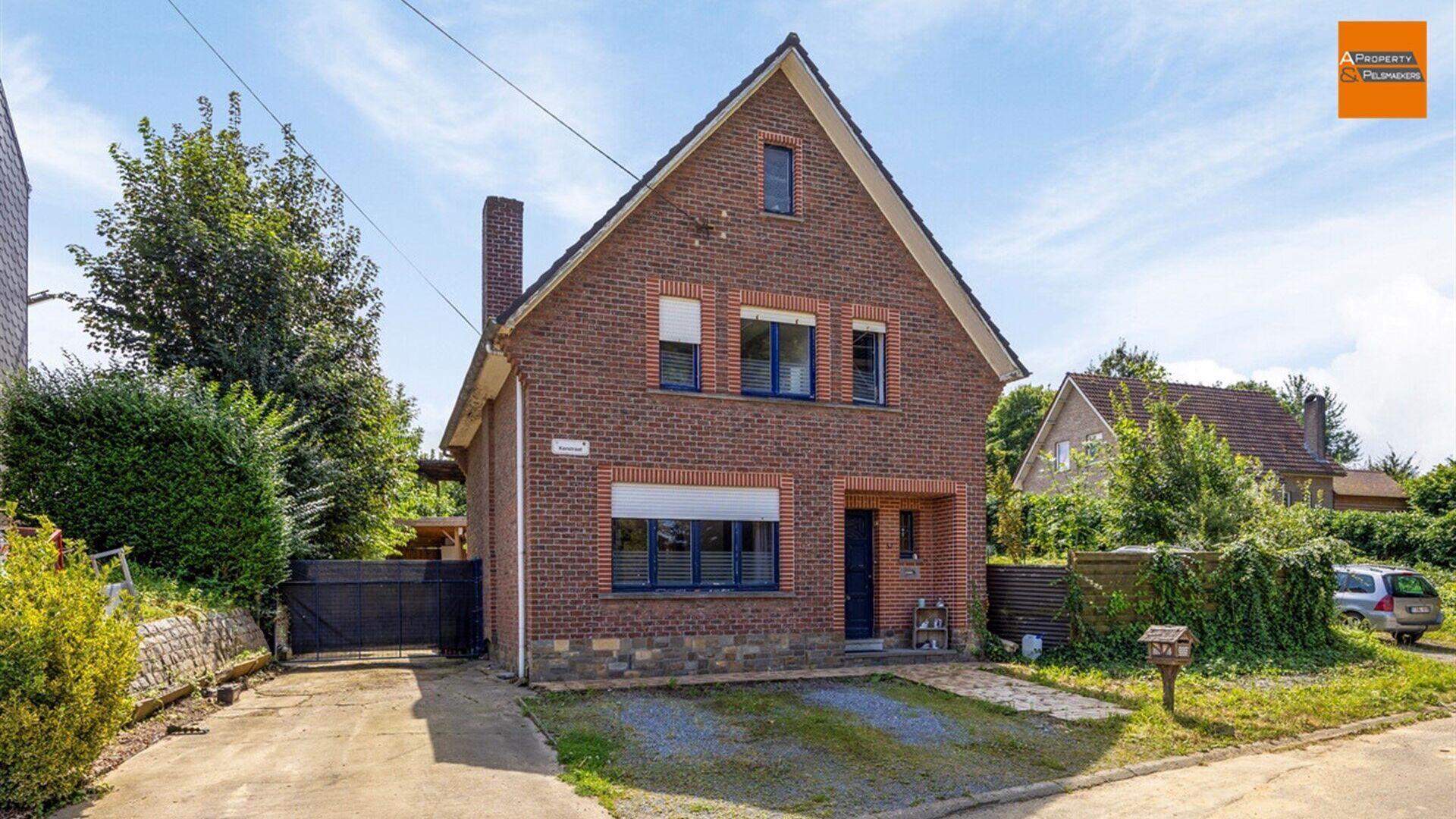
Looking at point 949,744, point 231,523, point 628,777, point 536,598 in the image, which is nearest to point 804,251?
point 536,598

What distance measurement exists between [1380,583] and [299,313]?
25.0m

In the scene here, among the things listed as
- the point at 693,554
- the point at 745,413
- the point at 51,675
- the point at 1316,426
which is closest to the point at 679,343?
the point at 745,413

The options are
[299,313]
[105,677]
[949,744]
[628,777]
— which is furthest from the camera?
[299,313]

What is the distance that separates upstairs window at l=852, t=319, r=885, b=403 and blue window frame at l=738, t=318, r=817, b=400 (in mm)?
847

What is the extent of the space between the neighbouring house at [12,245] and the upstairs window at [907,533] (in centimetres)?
1599

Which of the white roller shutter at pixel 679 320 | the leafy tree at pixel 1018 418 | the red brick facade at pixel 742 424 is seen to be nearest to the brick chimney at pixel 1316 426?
the leafy tree at pixel 1018 418

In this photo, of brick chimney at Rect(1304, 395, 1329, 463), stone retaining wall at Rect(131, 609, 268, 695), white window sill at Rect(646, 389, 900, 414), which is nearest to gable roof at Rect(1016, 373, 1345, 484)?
brick chimney at Rect(1304, 395, 1329, 463)

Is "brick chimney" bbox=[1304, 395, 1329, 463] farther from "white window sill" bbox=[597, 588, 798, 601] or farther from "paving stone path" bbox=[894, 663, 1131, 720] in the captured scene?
"white window sill" bbox=[597, 588, 798, 601]

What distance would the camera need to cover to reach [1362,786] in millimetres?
8508

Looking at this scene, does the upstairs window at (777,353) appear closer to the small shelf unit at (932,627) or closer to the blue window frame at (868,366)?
the blue window frame at (868,366)

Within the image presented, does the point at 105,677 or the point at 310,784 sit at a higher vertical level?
the point at 105,677

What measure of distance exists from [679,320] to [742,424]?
71.8 inches

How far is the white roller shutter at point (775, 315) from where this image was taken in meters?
14.7

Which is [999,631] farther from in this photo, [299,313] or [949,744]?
[299,313]
